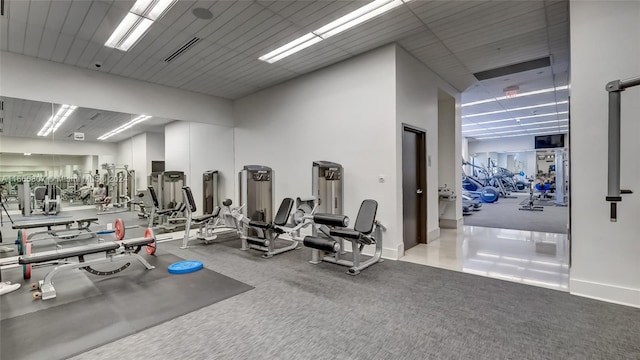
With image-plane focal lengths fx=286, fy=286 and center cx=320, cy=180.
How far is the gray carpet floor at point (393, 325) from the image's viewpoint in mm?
2021

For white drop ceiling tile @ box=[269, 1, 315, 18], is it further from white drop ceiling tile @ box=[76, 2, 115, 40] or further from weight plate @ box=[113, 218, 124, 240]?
weight plate @ box=[113, 218, 124, 240]

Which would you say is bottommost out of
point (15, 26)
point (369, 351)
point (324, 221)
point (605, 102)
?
point (369, 351)

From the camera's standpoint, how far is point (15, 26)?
140 inches

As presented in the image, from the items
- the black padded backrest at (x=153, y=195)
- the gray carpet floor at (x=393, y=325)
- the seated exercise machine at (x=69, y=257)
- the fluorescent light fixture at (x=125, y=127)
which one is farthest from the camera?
the black padded backrest at (x=153, y=195)

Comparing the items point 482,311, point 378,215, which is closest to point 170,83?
point 378,215

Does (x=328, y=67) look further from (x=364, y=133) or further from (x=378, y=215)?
(x=378, y=215)

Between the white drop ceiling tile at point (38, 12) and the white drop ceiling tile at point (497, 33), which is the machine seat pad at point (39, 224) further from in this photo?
the white drop ceiling tile at point (497, 33)

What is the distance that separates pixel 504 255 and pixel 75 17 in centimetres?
660

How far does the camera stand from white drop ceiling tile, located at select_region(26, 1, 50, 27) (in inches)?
124

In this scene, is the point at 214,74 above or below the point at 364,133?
above

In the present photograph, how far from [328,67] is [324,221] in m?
2.81

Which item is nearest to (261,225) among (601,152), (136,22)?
(136,22)

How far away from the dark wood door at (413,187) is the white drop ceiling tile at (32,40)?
5162 mm

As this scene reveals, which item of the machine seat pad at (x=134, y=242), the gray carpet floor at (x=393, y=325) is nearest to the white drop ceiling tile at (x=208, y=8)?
the machine seat pad at (x=134, y=242)
